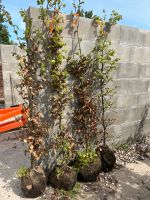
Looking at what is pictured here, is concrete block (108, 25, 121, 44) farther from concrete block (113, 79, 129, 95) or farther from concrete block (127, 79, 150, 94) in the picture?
concrete block (127, 79, 150, 94)

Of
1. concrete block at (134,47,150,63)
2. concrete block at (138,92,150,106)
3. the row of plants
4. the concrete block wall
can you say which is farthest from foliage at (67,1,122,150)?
the concrete block wall

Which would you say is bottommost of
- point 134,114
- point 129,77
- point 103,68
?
point 134,114

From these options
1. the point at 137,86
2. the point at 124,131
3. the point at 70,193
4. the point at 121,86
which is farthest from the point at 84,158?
the point at 137,86

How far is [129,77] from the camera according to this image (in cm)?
569

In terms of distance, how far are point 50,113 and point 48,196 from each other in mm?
1375

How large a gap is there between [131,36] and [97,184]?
3255mm

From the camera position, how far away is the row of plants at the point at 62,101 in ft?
12.6

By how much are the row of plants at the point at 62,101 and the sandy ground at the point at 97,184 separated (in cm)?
26

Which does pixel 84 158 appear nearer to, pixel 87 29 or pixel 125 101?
pixel 125 101

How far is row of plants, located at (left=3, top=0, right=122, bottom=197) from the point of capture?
12.6ft

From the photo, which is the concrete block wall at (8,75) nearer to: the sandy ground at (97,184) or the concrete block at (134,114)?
the sandy ground at (97,184)

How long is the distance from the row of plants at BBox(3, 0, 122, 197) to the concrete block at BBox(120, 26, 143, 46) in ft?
1.59

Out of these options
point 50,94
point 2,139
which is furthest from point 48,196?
point 2,139

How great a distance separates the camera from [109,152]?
16.2ft
